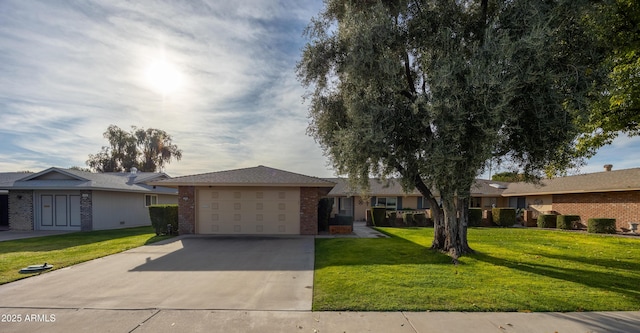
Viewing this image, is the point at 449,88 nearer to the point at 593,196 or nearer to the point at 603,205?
the point at 603,205

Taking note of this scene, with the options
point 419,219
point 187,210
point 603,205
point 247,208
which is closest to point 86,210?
point 187,210

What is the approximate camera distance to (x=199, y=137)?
19672mm

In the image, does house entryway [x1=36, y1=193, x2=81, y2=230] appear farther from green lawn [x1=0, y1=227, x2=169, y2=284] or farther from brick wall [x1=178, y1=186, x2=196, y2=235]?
brick wall [x1=178, y1=186, x2=196, y2=235]

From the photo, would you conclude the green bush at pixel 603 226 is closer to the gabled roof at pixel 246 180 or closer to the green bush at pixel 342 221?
the green bush at pixel 342 221

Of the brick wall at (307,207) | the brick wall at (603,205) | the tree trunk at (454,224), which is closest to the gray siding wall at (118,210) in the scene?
the brick wall at (307,207)

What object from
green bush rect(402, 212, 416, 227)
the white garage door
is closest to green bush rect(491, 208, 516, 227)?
green bush rect(402, 212, 416, 227)

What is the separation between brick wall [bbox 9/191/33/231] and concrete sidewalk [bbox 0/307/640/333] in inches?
663

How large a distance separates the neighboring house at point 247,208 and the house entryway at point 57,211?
7.31 m

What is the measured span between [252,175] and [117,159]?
120 ft

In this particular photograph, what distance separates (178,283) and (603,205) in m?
23.8

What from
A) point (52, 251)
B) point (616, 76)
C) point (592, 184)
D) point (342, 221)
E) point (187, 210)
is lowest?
point (52, 251)

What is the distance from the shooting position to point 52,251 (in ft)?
34.8

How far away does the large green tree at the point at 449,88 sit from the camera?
23.4ft

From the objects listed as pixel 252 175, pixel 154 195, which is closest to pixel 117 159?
pixel 154 195
